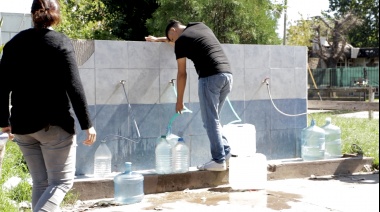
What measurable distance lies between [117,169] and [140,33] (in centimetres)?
727

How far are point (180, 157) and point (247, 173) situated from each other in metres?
0.77

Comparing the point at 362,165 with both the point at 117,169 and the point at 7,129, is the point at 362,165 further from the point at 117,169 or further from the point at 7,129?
the point at 7,129

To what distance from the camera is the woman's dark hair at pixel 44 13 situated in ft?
10.7

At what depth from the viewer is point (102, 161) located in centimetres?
548

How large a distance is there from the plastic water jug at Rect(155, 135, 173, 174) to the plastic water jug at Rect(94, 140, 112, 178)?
0.56m

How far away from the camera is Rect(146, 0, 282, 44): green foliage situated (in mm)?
10484

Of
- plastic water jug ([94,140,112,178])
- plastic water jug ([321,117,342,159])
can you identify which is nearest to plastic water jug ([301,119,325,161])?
plastic water jug ([321,117,342,159])

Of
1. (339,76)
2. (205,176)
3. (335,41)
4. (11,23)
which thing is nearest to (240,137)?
(205,176)

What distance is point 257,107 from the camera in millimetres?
6523

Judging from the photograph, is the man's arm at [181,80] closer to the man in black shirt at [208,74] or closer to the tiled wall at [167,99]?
the man in black shirt at [208,74]

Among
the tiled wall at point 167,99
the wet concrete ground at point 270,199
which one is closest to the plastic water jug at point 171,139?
the tiled wall at point 167,99

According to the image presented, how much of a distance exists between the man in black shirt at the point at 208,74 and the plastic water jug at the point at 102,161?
898 mm

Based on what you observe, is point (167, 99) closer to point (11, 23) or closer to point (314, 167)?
point (314, 167)

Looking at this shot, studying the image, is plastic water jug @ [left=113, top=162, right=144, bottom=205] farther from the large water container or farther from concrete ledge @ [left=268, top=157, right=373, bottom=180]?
concrete ledge @ [left=268, top=157, right=373, bottom=180]
